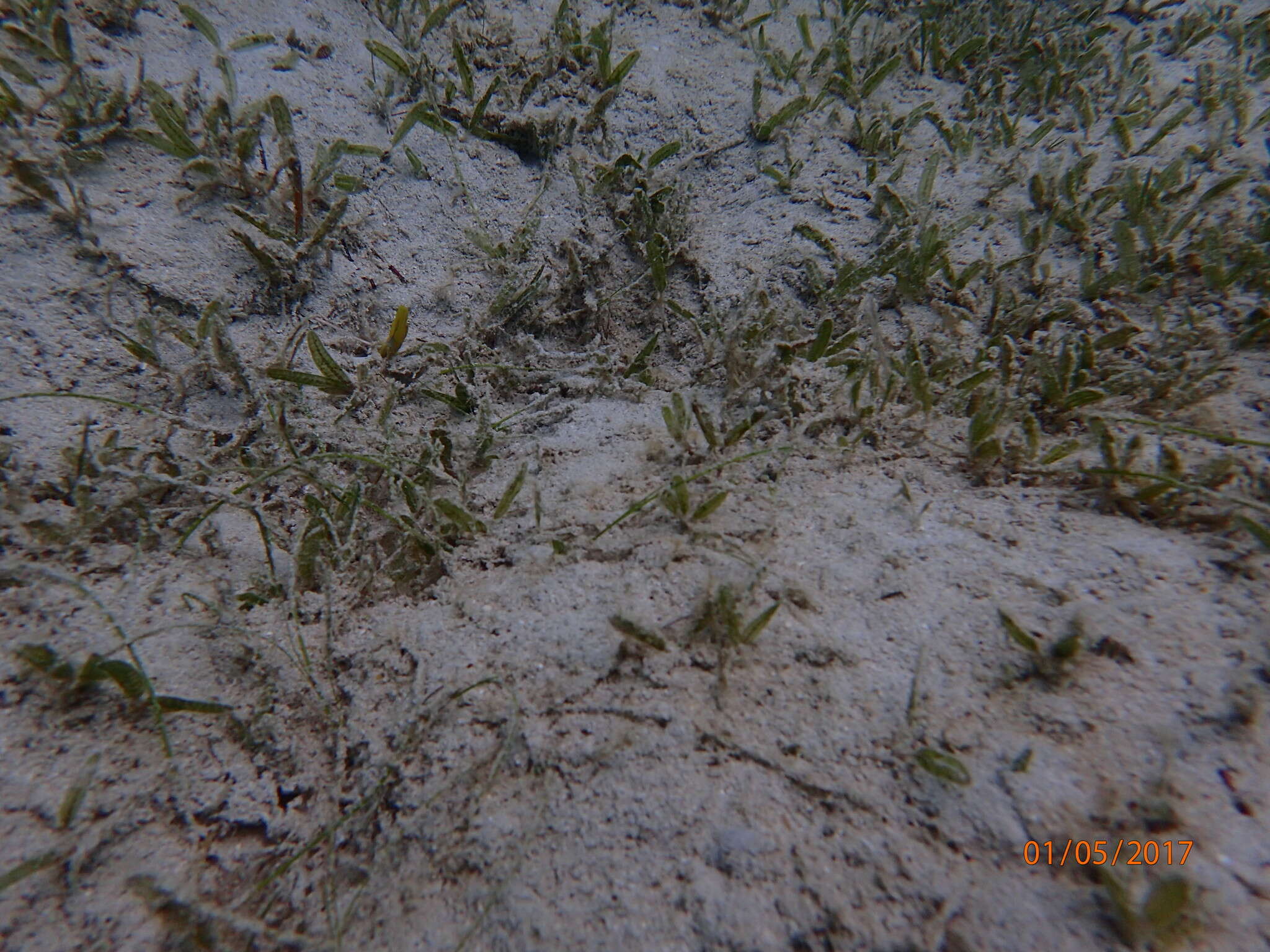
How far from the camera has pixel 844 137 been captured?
115 inches

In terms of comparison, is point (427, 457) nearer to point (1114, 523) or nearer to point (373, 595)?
point (373, 595)

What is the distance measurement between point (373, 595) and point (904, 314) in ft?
6.71

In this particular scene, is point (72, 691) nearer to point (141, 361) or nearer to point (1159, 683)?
point (141, 361)

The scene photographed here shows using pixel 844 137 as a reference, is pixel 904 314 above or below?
below

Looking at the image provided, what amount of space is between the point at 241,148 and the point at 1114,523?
312 centimetres

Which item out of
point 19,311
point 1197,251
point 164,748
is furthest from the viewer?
point 1197,251

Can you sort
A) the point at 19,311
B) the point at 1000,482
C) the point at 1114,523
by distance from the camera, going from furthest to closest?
the point at 19,311 → the point at 1000,482 → the point at 1114,523

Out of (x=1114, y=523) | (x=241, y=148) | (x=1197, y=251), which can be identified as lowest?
(x=1114, y=523)

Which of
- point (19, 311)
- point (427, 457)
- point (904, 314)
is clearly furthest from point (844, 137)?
point (19, 311)

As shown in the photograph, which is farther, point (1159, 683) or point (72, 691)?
point (72, 691)
